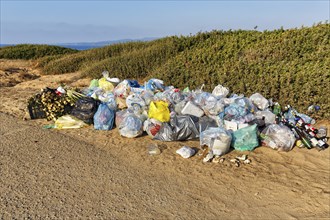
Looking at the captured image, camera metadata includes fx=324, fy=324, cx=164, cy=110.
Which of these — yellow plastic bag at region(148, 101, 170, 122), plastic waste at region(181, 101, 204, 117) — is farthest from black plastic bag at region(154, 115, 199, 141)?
plastic waste at region(181, 101, 204, 117)

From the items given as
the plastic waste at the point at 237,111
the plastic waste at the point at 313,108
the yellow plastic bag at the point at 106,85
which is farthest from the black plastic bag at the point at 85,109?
the plastic waste at the point at 313,108

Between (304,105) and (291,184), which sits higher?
(304,105)

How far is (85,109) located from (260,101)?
2.88 m

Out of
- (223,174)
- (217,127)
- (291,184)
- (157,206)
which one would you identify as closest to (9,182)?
(157,206)

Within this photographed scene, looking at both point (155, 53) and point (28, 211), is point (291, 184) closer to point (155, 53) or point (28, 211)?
point (28, 211)

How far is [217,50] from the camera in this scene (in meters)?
8.14

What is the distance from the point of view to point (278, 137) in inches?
183

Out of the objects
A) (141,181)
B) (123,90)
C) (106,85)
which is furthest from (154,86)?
(141,181)

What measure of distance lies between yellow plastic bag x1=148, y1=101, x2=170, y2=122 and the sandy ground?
385 mm

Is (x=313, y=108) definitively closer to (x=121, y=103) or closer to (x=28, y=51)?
(x=121, y=103)

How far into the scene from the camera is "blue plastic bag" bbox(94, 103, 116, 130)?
5145 millimetres

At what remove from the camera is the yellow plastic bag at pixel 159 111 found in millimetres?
4891

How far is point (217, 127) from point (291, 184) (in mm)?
1335

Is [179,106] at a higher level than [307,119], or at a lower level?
higher
